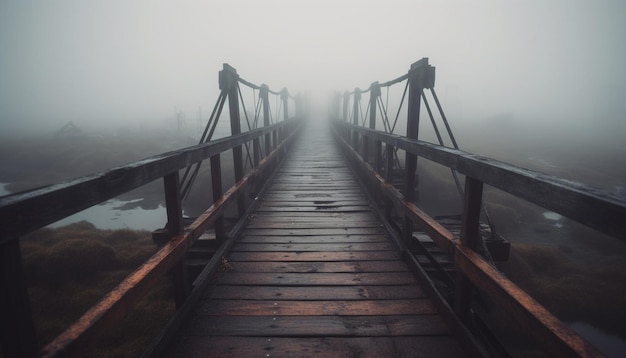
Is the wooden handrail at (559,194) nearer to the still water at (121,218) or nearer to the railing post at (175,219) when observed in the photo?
the railing post at (175,219)

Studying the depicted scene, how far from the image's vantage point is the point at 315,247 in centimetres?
389

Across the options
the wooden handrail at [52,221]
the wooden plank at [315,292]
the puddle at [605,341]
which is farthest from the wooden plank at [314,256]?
the puddle at [605,341]

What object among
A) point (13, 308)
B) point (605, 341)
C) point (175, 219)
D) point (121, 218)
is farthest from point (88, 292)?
point (121, 218)

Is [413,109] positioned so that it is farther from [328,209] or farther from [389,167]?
[328,209]

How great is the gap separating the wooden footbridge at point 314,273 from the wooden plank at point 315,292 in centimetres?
2

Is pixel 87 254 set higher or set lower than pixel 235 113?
lower

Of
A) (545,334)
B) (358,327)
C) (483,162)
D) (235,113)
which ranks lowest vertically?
(358,327)

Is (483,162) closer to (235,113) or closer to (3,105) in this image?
(235,113)

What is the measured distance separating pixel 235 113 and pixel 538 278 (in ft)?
29.7

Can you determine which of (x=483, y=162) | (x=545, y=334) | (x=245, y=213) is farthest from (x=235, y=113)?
(x=545, y=334)

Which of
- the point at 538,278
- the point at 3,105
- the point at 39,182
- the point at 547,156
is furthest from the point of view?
the point at 3,105

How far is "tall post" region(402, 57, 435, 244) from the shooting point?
138 inches

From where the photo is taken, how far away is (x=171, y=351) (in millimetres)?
2166

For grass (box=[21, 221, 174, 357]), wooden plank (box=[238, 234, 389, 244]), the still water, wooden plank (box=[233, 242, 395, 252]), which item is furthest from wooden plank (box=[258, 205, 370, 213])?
the still water
